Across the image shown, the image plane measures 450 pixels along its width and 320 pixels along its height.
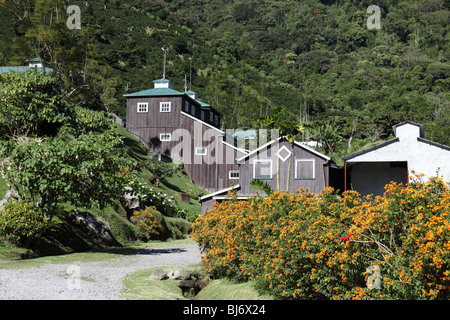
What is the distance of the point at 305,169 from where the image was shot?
3112 centimetres

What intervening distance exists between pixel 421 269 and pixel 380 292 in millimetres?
1084

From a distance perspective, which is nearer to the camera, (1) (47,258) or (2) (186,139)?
(1) (47,258)

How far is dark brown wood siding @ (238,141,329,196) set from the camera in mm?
30891

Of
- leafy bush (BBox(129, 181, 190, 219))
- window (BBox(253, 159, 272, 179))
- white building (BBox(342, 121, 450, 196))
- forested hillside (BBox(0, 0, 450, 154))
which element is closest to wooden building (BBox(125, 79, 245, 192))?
forested hillside (BBox(0, 0, 450, 154))

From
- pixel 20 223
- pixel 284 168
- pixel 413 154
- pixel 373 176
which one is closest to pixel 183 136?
pixel 284 168

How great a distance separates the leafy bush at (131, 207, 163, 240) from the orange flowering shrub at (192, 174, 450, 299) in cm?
1474

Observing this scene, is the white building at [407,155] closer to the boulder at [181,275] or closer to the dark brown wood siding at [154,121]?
the boulder at [181,275]

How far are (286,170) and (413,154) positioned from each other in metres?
9.54

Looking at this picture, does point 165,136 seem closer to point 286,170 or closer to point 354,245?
point 286,170

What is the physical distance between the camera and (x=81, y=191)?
62.6 ft

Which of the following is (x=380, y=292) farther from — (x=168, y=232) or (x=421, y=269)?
(x=168, y=232)

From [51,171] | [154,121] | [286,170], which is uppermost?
[154,121]

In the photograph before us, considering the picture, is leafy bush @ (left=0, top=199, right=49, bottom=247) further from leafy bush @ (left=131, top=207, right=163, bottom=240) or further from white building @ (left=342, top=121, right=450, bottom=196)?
white building @ (left=342, top=121, right=450, bottom=196)
